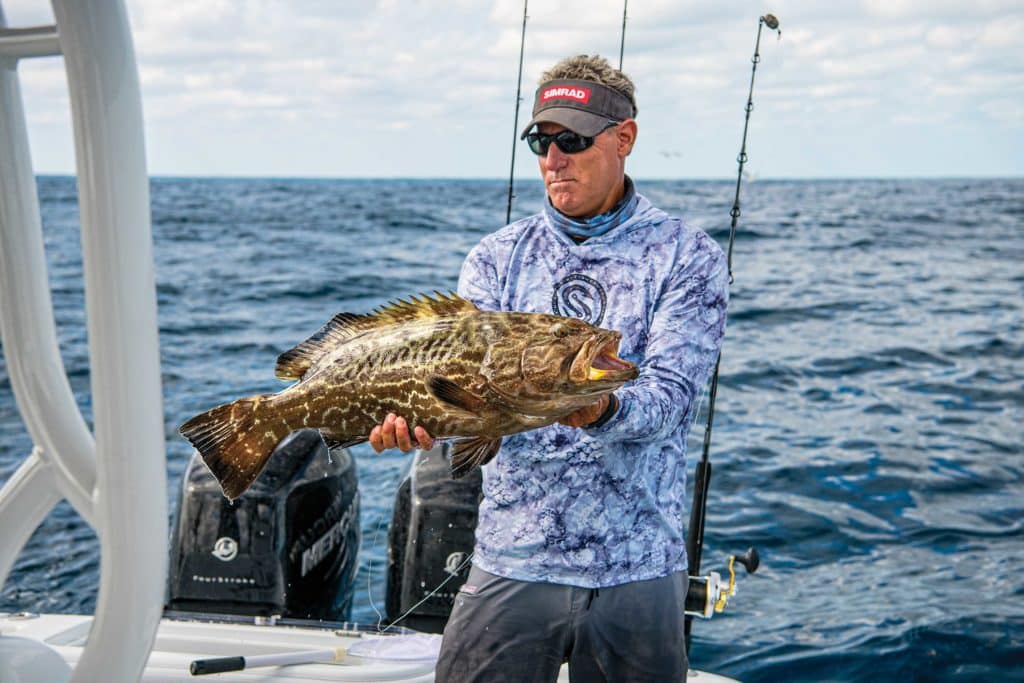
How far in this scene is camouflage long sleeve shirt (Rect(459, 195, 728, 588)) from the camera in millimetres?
3361

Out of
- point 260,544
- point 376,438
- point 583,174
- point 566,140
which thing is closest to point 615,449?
point 376,438

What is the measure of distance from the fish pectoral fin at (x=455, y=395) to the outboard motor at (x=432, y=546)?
84.3 inches

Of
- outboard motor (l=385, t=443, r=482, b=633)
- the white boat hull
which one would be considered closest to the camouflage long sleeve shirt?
the white boat hull

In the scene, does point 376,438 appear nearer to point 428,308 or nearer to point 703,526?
point 428,308

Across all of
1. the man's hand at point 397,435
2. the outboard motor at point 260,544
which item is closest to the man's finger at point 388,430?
the man's hand at point 397,435

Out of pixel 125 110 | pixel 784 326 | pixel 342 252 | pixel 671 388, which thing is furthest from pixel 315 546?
pixel 342 252

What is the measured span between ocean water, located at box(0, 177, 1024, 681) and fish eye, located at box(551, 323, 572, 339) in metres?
2.81

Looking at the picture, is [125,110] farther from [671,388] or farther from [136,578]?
[671,388]

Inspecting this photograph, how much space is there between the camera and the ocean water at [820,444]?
7492 mm

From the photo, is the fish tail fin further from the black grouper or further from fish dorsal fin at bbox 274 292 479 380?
fish dorsal fin at bbox 274 292 479 380

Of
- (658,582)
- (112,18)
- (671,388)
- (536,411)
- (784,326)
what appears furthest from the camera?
(784,326)

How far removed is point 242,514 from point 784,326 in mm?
15258

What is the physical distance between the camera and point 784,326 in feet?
62.2

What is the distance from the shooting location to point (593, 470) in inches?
134
